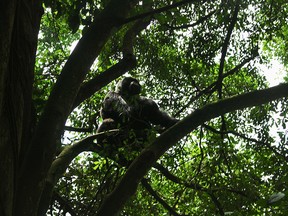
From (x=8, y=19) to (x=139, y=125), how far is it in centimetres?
324

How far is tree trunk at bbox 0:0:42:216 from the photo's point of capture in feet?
6.13

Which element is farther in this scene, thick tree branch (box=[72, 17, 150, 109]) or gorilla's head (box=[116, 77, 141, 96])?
gorilla's head (box=[116, 77, 141, 96])

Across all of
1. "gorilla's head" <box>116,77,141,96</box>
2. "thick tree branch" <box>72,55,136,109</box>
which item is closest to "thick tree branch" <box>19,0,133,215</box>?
"thick tree branch" <box>72,55,136,109</box>

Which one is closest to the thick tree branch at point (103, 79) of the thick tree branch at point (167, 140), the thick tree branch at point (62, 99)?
the thick tree branch at point (62, 99)

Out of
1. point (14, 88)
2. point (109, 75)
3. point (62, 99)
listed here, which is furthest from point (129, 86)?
point (14, 88)

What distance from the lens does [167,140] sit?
264 cm

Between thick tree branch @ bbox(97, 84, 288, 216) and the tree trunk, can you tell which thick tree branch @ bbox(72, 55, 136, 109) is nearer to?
thick tree branch @ bbox(97, 84, 288, 216)

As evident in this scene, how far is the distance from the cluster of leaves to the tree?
2cm

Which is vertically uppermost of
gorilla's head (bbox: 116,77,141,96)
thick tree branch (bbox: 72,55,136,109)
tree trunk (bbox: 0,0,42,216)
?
gorilla's head (bbox: 116,77,141,96)

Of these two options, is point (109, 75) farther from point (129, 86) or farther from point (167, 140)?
point (129, 86)

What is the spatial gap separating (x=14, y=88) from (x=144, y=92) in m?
4.44

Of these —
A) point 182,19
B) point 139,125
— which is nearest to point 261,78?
point 139,125

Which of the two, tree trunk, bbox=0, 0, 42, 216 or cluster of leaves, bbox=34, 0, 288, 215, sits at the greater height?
cluster of leaves, bbox=34, 0, 288, 215

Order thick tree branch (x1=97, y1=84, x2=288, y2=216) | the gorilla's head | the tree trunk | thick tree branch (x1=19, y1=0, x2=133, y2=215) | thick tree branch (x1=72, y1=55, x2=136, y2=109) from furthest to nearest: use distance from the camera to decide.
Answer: the gorilla's head → thick tree branch (x1=72, y1=55, x2=136, y2=109) → thick tree branch (x1=97, y1=84, x2=288, y2=216) → thick tree branch (x1=19, y1=0, x2=133, y2=215) → the tree trunk
